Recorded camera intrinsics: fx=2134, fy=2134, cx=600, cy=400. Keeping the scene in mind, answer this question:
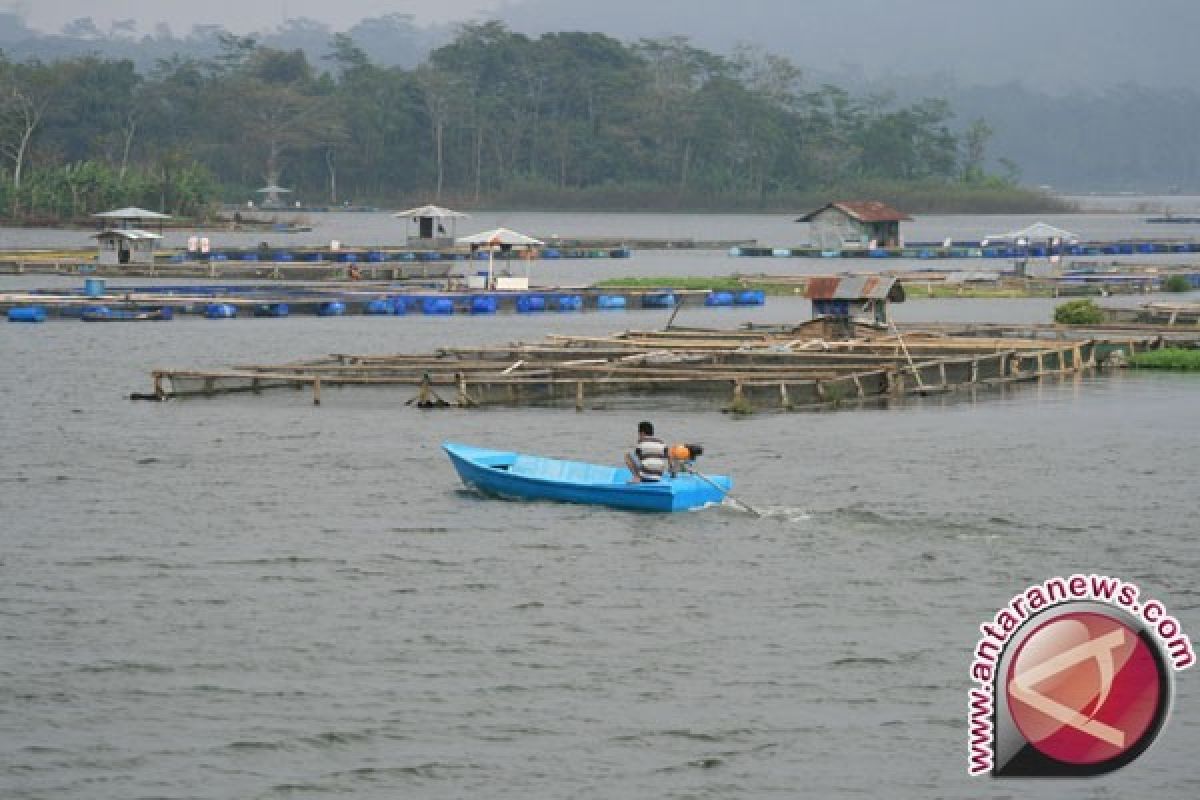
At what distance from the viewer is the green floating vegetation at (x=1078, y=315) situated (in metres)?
56.5

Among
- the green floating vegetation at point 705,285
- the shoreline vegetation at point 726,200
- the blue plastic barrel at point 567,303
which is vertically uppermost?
the shoreline vegetation at point 726,200

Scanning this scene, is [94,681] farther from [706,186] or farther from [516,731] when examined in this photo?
[706,186]

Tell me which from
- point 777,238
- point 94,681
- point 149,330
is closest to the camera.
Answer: point 94,681

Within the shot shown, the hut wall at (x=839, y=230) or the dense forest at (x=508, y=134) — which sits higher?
the dense forest at (x=508, y=134)

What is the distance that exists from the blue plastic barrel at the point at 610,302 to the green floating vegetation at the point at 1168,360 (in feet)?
86.0

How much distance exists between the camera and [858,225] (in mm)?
105625

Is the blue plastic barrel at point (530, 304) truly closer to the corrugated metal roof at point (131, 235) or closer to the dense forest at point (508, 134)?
the corrugated metal roof at point (131, 235)

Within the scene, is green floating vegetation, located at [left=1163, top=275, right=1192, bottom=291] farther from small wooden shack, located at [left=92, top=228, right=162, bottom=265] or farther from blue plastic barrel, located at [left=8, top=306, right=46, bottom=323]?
blue plastic barrel, located at [left=8, top=306, right=46, bottom=323]

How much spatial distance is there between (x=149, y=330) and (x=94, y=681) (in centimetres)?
4343

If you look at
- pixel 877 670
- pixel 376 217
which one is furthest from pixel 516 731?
pixel 376 217

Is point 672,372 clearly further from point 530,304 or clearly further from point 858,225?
point 858,225

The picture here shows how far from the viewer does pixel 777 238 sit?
15300 centimetres

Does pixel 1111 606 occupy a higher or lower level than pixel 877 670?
higher

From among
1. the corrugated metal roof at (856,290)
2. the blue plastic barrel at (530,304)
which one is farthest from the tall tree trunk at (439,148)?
the corrugated metal roof at (856,290)
